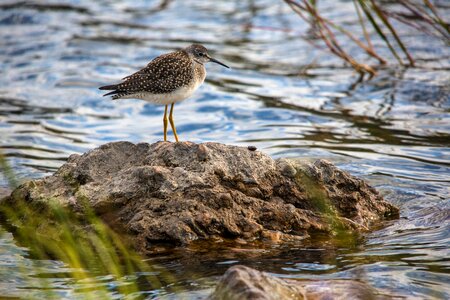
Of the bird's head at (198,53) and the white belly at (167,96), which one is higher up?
the bird's head at (198,53)

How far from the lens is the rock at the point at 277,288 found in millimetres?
4406

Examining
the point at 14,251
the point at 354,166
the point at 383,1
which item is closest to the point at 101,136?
the point at 354,166

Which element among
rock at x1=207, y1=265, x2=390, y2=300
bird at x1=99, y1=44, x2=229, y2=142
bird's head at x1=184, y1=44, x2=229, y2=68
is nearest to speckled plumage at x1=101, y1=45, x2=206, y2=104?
bird at x1=99, y1=44, x2=229, y2=142

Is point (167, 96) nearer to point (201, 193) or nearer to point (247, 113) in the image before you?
point (201, 193)

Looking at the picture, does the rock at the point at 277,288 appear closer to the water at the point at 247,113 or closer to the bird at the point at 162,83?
the water at the point at 247,113

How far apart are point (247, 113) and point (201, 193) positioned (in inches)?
208

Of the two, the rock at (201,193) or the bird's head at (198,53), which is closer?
the rock at (201,193)

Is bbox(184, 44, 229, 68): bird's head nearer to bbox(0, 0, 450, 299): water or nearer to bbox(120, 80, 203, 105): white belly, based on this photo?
bbox(120, 80, 203, 105): white belly

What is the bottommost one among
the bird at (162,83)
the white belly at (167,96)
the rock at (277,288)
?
the rock at (277,288)

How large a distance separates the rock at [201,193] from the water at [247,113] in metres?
0.26

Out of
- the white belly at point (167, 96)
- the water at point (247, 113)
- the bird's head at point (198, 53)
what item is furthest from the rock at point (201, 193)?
the bird's head at point (198, 53)

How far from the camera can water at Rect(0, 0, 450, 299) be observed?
5734mm

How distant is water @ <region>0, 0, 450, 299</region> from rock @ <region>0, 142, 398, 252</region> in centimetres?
26

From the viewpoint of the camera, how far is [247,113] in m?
11.3
